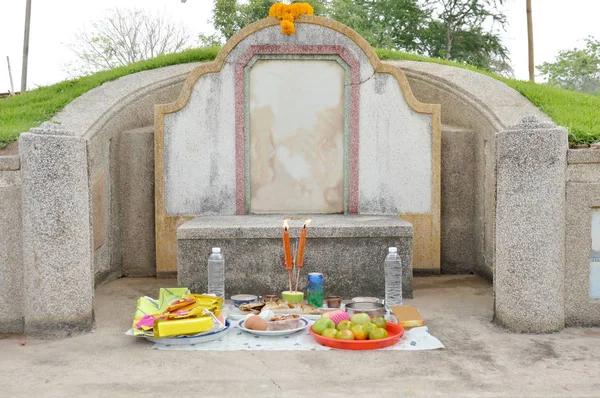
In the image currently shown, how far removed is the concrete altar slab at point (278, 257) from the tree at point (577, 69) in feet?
93.8

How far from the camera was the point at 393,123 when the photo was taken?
828 centimetres

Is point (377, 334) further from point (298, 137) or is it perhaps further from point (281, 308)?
point (298, 137)

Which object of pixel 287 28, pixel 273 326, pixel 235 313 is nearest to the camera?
pixel 273 326

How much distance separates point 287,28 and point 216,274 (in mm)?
3208

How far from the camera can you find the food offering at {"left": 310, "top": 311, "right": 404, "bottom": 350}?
17.3 ft

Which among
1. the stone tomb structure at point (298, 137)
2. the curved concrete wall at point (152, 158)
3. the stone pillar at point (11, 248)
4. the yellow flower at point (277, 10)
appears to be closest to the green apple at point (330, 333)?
the stone pillar at point (11, 248)

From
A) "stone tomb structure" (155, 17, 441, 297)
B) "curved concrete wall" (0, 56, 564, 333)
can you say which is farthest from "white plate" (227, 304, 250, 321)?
"curved concrete wall" (0, 56, 564, 333)

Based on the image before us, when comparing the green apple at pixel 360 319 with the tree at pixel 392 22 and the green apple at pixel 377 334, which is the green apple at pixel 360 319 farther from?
the tree at pixel 392 22

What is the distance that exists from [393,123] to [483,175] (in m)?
1.30

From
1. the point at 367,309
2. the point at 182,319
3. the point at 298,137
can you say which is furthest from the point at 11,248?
the point at 298,137

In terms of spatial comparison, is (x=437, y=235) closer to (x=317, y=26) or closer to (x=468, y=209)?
(x=468, y=209)

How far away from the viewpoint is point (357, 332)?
5328mm

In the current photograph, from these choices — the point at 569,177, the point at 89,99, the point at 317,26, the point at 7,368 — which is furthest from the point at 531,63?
the point at 7,368

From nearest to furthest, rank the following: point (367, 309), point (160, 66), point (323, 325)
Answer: point (323, 325) → point (367, 309) → point (160, 66)
